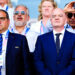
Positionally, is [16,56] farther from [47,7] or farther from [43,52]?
[47,7]

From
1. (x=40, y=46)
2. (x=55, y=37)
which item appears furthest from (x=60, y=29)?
(x=40, y=46)

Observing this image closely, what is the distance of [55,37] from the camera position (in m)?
3.45

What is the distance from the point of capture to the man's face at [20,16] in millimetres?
4152

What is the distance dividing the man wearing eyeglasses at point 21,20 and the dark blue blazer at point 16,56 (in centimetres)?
63

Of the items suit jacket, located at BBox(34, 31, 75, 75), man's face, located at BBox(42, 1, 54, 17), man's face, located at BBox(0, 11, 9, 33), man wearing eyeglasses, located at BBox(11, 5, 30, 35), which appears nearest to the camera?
suit jacket, located at BBox(34, 31, 75, 75)

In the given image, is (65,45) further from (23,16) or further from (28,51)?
(23,16)

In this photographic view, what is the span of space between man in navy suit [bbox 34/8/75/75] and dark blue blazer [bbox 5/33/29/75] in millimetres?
157

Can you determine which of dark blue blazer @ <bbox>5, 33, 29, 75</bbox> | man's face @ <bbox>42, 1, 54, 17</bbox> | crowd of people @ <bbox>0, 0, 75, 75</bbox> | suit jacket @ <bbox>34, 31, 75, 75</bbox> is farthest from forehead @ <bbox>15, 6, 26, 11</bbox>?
suit jacket @ <bbox>34, 31, 75, 75</bbox>

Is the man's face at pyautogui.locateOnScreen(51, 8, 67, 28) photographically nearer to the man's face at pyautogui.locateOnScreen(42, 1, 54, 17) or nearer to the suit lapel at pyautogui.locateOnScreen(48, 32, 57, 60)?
the suit lapel at pyautogui.locateOnScreen(48, 32, 57, 60)

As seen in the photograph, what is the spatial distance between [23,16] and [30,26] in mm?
199

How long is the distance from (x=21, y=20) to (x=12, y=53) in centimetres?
90

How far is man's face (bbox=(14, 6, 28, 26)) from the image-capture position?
415 cm

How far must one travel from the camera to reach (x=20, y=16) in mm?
4172

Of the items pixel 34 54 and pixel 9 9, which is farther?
pixel 9 9
